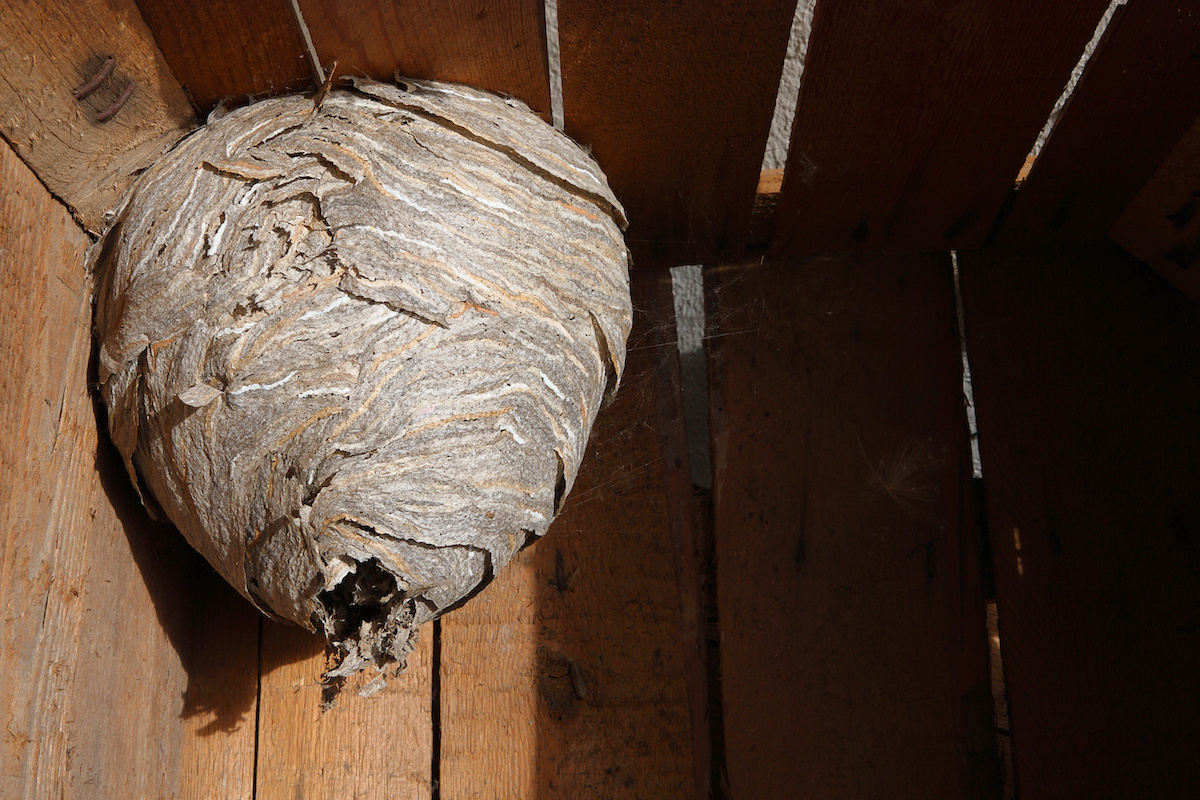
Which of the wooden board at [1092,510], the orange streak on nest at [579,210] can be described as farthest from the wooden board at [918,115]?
the orange streak on nest at [579,210]

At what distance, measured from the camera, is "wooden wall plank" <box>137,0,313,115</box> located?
1.16 metres

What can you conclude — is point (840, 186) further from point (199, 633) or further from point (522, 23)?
point (199, 633)

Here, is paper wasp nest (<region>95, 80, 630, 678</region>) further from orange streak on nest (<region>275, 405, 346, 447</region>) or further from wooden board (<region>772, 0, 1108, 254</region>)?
wooden board (<region>772, 0, 1108, 254</region>)

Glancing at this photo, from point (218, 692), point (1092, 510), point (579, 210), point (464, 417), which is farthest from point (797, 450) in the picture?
point (218, 692)

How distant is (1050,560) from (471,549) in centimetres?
99

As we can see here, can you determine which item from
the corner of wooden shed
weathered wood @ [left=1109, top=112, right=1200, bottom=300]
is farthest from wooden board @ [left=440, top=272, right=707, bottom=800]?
weathered wood @ [left=1109, top=112, right=1200, bottom=300]

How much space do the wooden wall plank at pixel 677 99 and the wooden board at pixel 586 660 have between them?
395 mm

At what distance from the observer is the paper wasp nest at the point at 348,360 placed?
1008 millimetres

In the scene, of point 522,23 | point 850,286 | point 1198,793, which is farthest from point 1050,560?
point 522,23

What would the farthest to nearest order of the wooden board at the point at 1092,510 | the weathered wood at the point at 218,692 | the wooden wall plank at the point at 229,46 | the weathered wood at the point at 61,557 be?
the wooden board at the point at 1092,510 → the weathered wood at the point at 218,692 → the wooden wall plank at the point at 229,46 → the weathered wood at the point at 61,557

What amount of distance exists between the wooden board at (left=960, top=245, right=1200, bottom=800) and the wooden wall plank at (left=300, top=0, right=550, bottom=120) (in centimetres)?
86

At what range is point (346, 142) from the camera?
1.10 m

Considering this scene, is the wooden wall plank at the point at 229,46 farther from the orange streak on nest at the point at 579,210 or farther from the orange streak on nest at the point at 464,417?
the orange streak on nest at the point at 464,417

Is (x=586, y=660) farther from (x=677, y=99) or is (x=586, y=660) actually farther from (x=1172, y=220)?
(x=1172, y=220)
